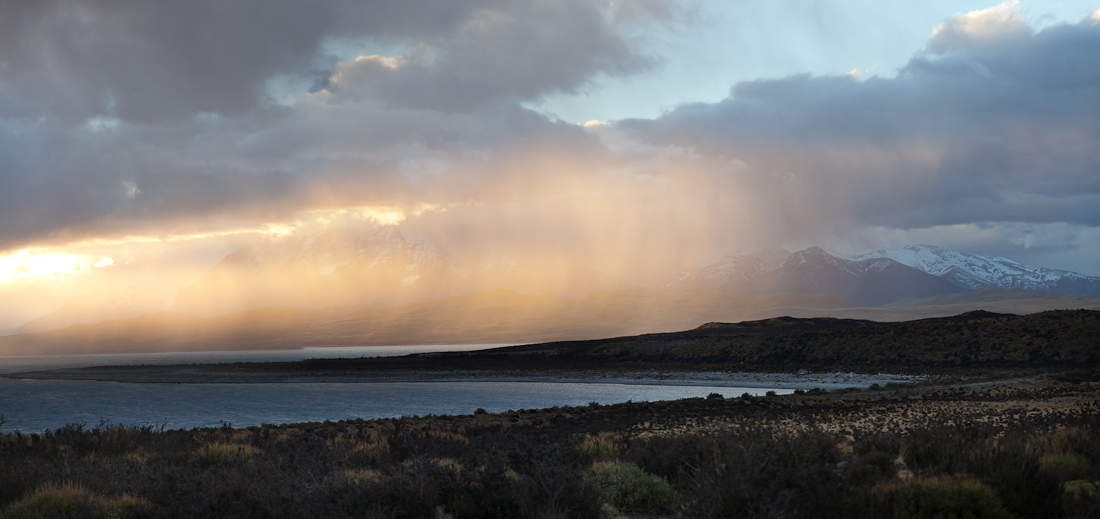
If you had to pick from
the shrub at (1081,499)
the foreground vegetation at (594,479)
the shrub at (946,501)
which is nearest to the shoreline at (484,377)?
the foreground vegetation at (594,479)

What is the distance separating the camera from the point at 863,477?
29.7 ft

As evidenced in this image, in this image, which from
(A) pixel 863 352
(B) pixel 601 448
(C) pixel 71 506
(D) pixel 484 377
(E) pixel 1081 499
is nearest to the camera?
(E) pixel 1081 499

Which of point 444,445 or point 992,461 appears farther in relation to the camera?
point 444,445

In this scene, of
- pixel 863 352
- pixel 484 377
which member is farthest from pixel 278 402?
pixel 863 352

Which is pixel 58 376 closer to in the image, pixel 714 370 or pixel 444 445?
pixel 714 370

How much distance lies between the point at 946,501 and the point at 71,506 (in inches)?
447

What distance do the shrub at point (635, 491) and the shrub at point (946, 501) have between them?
3.29 meters

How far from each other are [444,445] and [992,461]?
1098 centimetres

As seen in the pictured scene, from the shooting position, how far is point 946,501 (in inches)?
280

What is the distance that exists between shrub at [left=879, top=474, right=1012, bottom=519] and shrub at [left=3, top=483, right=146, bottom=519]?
987cm

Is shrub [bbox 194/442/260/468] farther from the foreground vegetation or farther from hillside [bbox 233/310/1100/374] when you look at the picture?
hillside [bbox 233/310/1100/374]

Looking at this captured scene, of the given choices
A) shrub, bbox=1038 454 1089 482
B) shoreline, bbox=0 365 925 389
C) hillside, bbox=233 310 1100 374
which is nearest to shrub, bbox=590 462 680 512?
shrub, bbox=1038 454 1089 482

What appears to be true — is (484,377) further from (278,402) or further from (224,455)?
(224,455)

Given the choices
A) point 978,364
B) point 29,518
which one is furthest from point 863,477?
point 978,364
